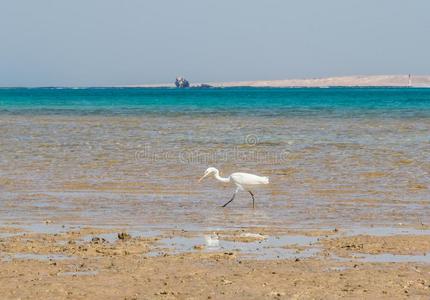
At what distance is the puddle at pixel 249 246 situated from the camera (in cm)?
988

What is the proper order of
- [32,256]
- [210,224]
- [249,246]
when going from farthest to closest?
[210,224], [249,246], [32,256]

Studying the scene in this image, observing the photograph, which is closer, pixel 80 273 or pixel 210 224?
pixel 80 273

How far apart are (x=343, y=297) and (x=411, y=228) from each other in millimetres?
4562

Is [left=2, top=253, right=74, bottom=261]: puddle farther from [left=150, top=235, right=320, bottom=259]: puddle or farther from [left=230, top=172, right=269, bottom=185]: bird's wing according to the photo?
[left=230, top=172, right=269, bottom=185]: bird's wing

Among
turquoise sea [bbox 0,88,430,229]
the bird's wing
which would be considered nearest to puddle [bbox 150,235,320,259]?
turquoise sea [bbox 0,88,430,229]

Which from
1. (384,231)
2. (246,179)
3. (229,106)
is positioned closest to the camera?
(384,231)

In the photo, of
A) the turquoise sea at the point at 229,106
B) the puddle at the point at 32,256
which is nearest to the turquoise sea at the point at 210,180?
the puddle at the point at 32,256

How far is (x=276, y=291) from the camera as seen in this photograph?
7988 millimetres

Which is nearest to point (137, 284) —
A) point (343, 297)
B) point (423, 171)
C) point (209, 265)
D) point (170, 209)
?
point (209, 265)

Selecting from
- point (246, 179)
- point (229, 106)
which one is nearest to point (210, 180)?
point (246, 179)

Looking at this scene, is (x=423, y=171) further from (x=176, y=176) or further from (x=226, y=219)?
(x=226, y=219)

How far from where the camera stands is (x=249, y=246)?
1044 cm

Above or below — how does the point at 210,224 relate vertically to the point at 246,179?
below

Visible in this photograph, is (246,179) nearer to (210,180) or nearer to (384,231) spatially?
(210,180)
